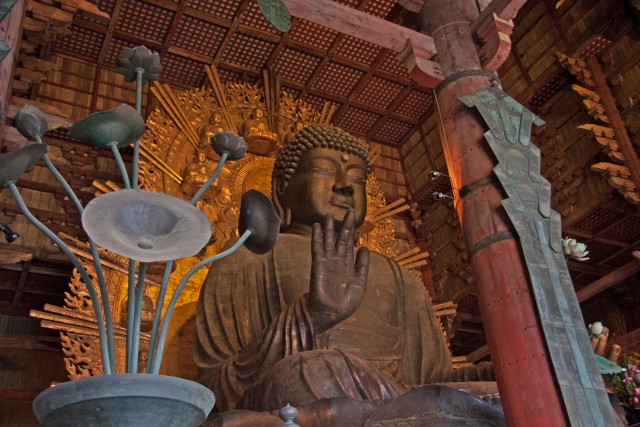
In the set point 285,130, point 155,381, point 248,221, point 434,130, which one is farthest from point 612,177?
point 155,381

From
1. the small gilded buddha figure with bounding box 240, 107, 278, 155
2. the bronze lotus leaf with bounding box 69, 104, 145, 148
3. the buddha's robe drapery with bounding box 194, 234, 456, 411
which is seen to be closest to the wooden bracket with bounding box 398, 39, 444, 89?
the buddha's robe drapery with bounding box 194, 234, 456, 411

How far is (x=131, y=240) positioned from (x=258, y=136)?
407cm

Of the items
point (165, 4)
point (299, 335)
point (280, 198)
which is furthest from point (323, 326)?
point (165, 4)

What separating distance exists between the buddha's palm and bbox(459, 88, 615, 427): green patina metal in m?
0.80

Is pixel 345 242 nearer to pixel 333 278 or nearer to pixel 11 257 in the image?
pixel 333 278

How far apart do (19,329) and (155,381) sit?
5418 mm

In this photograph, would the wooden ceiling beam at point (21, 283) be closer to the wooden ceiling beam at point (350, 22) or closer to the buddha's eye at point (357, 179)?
the buddha's eye at point (357, 179)

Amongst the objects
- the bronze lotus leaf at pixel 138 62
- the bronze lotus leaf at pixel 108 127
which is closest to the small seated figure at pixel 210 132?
the bronze lotus leaf at pixel 138 62

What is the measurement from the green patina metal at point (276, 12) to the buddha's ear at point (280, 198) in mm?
1241

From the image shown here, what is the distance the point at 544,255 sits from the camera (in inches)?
124

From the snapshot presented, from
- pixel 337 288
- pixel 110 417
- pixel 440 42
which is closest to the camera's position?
pixel 110 417

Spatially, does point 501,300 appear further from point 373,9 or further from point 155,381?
point 373,9

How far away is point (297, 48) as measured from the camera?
671cm

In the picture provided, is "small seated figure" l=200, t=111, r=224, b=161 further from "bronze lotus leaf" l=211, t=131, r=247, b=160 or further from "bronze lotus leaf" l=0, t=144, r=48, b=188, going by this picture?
"bronze lotus leaf" l=0, t=144, r=48, b=188
